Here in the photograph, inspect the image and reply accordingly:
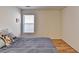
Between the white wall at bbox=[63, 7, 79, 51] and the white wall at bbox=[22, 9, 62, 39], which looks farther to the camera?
the white wall at bbox=[63, 7, 79, 51]

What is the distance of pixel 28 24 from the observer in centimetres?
211

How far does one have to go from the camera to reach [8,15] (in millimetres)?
2070

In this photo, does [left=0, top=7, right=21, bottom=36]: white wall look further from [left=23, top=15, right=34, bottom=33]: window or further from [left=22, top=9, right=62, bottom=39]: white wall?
[left=22, top=9, right=62, bottom=39]: white wall

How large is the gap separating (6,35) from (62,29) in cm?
105

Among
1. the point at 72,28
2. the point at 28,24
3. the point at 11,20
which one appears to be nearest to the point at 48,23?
the point at 28,24

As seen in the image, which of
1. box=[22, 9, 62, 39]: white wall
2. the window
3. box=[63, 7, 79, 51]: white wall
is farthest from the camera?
box=[63, 7, 79, 51]: white wall

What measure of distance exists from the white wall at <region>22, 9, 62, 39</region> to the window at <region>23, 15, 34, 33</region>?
0.09 m

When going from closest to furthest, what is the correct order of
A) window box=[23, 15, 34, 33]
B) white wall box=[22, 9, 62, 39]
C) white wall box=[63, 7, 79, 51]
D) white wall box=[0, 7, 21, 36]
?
white wall box=[0, 7, 21, 36]
window box=[23, 15, 34, 33]
white wall box=[22, 9, 62, 39]
white wall box=[63, 7, 79, 51]

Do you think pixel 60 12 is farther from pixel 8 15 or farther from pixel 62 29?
pixel 8 15

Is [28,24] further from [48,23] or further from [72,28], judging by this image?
[72,28]

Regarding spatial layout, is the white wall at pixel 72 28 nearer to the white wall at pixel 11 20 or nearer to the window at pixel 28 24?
the window at pixel 28 24

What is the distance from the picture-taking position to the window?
2088 mm

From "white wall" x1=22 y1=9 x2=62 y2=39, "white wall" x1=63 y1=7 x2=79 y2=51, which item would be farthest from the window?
"white wall" x1=63 y1=7 x2=79 y2=51
